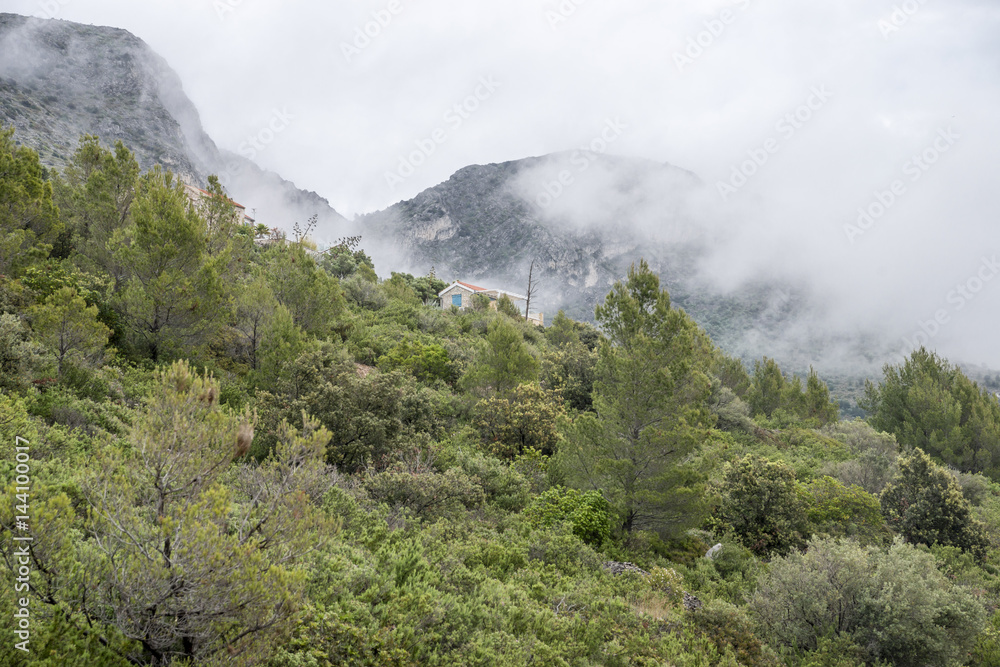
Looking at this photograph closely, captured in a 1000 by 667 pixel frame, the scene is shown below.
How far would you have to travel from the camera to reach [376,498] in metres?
9.84

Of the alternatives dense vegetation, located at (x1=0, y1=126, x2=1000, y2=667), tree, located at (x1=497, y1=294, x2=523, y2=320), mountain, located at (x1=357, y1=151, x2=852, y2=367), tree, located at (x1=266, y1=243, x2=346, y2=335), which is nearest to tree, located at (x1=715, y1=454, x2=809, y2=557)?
dense vegetation, located at (x1=0, y1=126, x2=1000, y2=667)

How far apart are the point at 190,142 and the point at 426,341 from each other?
505ft

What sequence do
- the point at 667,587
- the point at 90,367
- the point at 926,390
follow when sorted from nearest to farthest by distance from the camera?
the point at 667,587 < the point at 90,367 < the point at 926,390

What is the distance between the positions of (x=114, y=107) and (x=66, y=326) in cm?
13515

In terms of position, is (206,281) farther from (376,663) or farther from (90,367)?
(376,663)

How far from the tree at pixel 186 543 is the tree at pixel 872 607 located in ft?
29.2

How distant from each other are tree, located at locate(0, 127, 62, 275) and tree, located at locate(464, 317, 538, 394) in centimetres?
1476

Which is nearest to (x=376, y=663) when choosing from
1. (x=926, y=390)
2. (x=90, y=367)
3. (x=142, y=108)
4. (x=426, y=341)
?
(x=90, y=367)

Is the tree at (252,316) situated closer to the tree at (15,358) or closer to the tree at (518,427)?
the tree at (15,358)

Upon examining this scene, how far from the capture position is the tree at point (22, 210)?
45.2 ft

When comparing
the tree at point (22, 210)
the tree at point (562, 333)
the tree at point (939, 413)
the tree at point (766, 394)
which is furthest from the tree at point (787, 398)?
the tree at point (22, 210)

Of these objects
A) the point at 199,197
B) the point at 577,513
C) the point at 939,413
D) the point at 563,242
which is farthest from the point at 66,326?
the point at 563,242

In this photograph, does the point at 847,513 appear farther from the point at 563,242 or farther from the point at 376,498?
the point at 563,242

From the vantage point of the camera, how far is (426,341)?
26281mm
